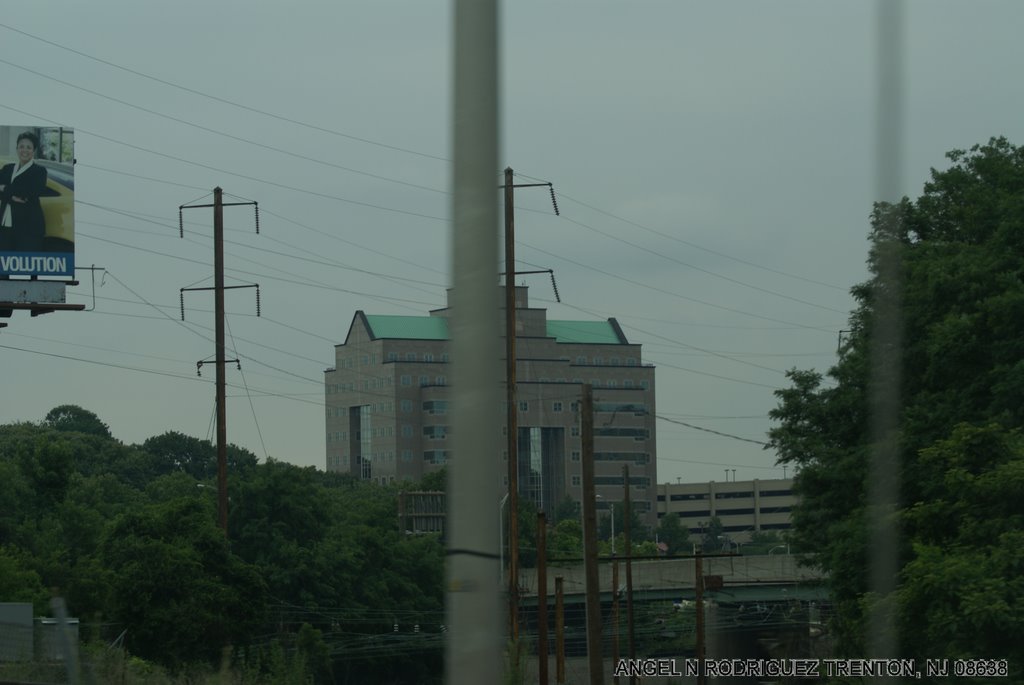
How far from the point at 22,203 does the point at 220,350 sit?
364 inches

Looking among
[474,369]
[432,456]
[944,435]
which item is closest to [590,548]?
[944,435]

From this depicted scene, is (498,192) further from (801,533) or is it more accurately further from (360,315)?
(360,315)

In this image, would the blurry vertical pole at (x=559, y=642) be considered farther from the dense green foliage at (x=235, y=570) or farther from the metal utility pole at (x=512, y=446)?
the dense green foliage at (x=235, y=570)

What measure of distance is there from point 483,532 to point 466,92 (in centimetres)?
151

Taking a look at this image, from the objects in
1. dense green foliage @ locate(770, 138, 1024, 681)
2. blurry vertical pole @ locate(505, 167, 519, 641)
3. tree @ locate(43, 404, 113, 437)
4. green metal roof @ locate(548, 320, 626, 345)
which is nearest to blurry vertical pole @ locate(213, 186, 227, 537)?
blurry vertical pole @ locate(505, 167, 519, 641)

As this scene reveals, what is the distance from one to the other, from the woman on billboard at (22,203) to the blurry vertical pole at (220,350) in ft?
20.2

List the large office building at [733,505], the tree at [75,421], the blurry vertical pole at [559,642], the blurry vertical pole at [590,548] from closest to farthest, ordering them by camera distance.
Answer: the blurry vertical pole at [590,548]
the blurry vertical pole at [559,642]
the tree at [75,421]
the large office building at [733,505]

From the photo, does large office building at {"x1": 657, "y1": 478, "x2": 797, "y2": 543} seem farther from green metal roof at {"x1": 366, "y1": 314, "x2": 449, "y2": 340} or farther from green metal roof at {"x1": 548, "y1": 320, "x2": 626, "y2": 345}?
green metal roof at {"x1": 366, "y1": 314, "x2": 449, "y2": 340}

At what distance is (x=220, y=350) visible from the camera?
1467 inches

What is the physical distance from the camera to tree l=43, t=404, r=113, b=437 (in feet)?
464

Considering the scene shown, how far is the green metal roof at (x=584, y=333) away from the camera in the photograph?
611 ft

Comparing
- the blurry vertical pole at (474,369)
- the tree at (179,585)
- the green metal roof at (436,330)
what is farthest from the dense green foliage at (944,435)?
the green metal roof at (436,330)

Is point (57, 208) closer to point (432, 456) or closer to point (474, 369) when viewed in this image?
point (474, 369)

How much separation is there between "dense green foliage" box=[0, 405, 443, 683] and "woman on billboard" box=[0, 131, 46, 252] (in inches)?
363
